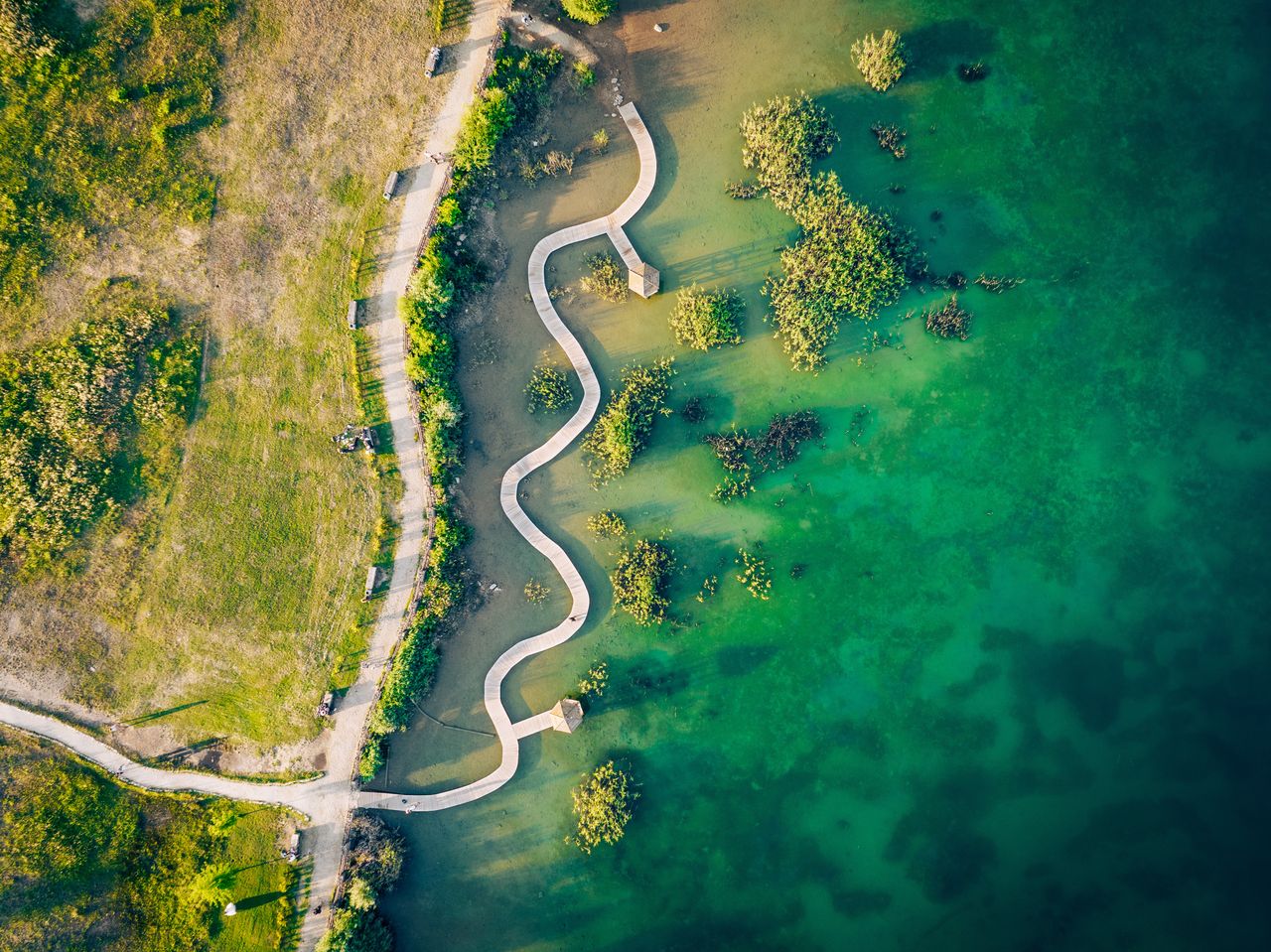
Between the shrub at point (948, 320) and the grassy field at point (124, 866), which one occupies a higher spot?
the shrub at point (948, 320)

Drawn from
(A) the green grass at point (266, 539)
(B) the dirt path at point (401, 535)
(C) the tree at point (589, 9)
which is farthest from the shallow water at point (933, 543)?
(A) the green grass at point (266, 539)

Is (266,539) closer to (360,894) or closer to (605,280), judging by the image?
(360,894)

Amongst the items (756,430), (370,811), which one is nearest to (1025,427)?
→ (756,430)

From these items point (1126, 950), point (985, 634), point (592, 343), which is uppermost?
point (592, 343)

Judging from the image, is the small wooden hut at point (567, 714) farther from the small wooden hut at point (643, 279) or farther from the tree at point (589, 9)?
the tree at point (589, 9)

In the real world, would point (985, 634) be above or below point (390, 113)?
below

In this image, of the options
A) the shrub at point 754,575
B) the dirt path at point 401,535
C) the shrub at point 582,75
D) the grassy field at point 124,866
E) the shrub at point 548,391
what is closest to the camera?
the grassy field at point 124,866

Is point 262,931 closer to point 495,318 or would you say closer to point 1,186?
point 495,318

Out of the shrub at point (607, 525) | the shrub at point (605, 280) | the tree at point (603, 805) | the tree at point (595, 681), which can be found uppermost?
the shrub at point (605, 280)
